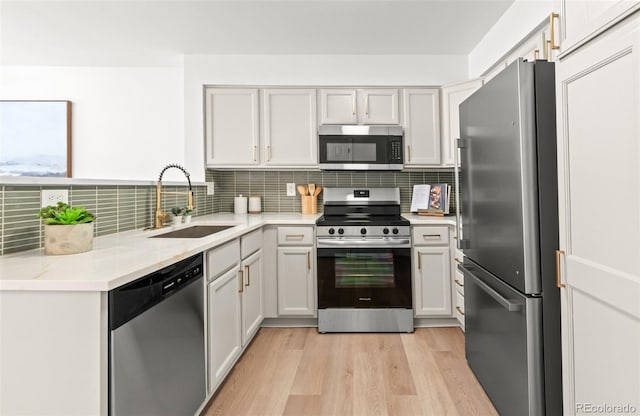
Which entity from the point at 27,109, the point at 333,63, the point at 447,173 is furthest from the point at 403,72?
the point at 27,109

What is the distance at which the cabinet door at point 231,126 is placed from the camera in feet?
10.1

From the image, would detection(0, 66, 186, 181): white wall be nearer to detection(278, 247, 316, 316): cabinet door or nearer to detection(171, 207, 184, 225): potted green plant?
detection(171, 207, 184, 225): potted green plant

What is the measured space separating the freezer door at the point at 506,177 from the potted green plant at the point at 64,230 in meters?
1.74

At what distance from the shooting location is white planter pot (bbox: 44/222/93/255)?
50.2 inches

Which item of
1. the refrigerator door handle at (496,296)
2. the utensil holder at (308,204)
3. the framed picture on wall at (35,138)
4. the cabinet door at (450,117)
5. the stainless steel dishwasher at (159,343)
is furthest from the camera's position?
the framed picture on wall at (35,138)

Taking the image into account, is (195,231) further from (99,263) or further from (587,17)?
(587,17)

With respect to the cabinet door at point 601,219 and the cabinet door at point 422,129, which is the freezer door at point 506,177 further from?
the cabinet door at point 422,129

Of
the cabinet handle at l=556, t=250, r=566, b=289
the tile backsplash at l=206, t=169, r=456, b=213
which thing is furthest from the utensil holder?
the cabinet handle at l=556, t=250, r=566, b=289

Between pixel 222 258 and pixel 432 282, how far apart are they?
173 centimetres

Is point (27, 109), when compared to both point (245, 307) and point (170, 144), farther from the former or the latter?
point (245, 307)

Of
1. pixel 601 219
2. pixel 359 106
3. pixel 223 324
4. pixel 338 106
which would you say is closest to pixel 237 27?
pixel 338 106

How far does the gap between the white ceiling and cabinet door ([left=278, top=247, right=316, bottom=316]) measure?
5.83ft

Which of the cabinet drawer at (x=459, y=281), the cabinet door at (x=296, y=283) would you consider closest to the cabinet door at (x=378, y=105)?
the cabinet door at (x=296, y=283)

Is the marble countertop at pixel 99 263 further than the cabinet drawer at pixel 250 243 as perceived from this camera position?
No
